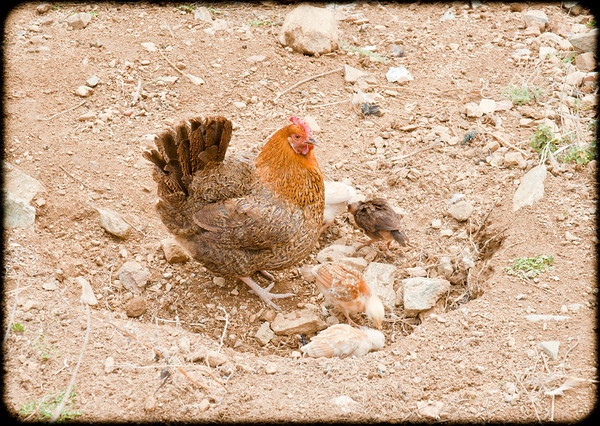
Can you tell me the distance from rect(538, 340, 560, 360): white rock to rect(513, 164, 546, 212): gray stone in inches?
59.5

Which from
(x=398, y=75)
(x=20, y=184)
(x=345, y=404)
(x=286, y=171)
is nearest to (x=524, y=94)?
(x=398, y=75)

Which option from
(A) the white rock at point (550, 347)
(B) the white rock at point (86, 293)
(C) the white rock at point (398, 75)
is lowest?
(B) the white rock at point (86, 293)

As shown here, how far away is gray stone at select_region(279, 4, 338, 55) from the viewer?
715 cm

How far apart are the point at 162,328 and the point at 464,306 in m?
2.33

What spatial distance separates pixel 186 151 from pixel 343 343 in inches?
79.1

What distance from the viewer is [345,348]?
4.19 meters

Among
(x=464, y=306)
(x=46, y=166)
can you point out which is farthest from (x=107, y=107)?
(x=464, y=306)

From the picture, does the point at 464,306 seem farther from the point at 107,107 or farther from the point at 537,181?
the point at 107,107

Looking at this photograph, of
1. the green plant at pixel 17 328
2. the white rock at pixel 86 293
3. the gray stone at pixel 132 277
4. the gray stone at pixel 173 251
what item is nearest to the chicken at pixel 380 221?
the gray stone at pixel 173 251

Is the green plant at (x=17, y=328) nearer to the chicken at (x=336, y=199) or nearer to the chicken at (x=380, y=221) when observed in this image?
the chicken at (x=336, y=199)

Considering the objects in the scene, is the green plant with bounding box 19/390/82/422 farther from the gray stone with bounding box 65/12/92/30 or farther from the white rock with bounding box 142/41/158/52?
the gray stone with bounding box 65/12/92/30

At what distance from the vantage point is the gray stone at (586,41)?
6.64 metres

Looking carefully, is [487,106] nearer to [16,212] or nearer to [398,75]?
[398,75]

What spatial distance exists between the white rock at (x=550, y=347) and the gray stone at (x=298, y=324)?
5.65 feet
